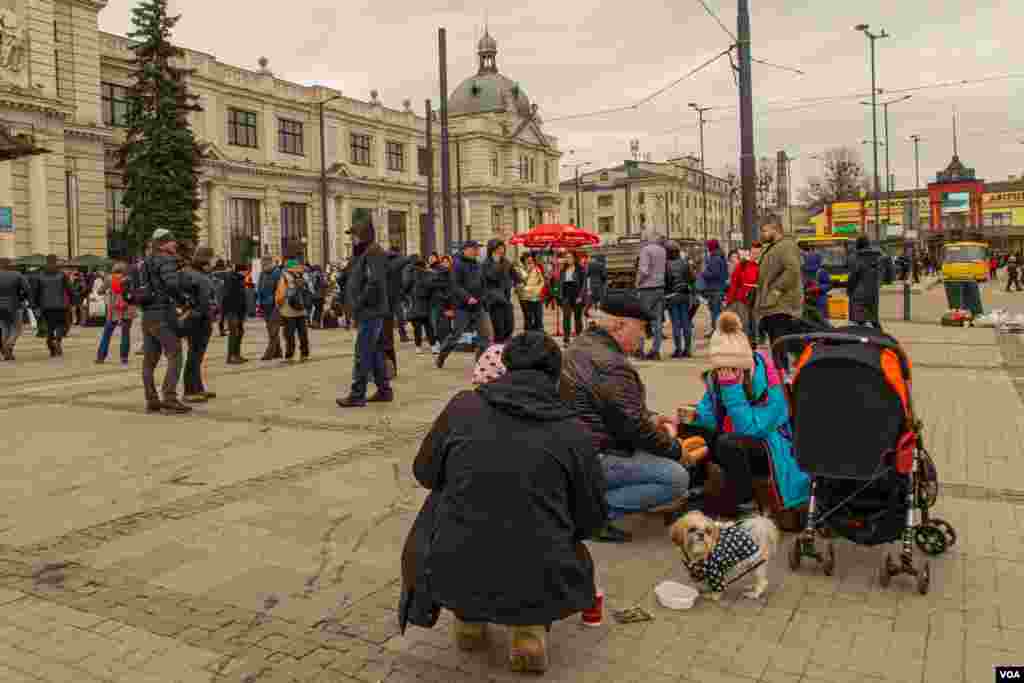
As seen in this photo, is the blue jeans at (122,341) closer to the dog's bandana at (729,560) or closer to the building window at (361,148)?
the dog's bandana at (729,560)

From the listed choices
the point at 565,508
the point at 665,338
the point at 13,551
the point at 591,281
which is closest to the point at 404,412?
the point at 13,551

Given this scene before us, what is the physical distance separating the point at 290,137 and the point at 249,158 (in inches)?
168

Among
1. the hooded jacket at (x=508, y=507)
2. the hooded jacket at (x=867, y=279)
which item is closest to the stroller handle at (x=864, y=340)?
the hooded jacket at (x=508, y=507)

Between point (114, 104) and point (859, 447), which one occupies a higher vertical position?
point (114, 104)

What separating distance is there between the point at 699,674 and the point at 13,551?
3745 mm

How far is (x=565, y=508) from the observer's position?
328cm

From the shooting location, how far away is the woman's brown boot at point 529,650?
330 cm

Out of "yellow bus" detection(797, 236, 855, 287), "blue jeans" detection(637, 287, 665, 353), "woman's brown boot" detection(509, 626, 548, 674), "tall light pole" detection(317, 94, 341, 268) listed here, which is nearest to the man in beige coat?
"blue jeans" detection(637, 287, 665, 353)

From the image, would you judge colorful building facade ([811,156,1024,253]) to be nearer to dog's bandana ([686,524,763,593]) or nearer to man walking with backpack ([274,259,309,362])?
man walking with backpack ([274,259,309,362])

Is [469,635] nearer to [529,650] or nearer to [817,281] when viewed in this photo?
[529,650]

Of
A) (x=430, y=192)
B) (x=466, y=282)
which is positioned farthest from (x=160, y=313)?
(x=430, y=192)

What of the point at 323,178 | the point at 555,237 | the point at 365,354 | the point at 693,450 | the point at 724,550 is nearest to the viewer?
the point at 724,550

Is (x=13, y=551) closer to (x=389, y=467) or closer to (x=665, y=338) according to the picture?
(x=389, y=467)

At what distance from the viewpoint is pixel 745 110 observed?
1427 cm
